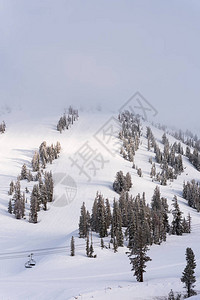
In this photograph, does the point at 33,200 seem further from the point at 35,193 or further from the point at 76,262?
the point at 76,262

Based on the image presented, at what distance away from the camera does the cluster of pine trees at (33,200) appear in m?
89.4

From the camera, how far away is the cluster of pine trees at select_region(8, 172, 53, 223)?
89.4m

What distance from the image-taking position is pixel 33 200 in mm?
90188

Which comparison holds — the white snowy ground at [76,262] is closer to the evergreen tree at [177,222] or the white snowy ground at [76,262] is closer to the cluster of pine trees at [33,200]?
the cluster of pine trees at [33,200]

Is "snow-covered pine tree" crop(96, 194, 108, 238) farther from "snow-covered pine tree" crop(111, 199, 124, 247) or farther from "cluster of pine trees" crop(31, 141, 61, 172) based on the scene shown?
"cluster of pine trees" crop(31, 141, 61, 172)

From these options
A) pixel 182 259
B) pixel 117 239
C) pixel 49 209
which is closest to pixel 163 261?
pixel 182 259

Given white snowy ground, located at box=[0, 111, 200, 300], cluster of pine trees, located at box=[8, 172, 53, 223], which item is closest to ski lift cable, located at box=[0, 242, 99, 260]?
white snowy ground, located at box=[0, 111, 200, 300]

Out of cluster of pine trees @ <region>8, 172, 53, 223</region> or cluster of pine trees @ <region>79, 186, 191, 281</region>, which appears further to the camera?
cluster of pine trees @ <region>8, 172, 53, 223</region>

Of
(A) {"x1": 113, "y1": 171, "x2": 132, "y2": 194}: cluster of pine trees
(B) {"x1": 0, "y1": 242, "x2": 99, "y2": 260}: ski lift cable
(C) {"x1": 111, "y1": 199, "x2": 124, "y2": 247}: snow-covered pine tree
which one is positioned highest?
(A) {"x1": 113, "y1": 171, "x2": 132, "y2": 194}: cluster of pine trees

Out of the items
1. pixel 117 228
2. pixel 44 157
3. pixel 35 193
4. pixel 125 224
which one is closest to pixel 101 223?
pixel 117 228

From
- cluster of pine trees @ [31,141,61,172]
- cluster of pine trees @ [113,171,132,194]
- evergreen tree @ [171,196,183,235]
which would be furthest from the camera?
cluster of pine trees @ [31,141,61,172]

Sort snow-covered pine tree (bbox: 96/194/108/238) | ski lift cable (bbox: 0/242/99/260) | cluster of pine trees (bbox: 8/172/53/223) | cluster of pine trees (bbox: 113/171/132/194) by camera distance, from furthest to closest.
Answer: cluster of pine trees (bbox: 113/171/132/194) → cluster of pine trees (bbox: 8/172/53/223) → snow-covered pine tree (bbox: 96/194/108/238) → ski lift cable (bbox: 0/242/99/260)

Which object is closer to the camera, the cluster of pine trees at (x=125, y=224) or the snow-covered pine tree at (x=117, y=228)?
the snow-covered pine tree at (x=117, y=228)

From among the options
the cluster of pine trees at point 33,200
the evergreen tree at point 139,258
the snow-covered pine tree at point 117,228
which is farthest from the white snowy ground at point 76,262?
the cluster of pine trees at point 33,200
